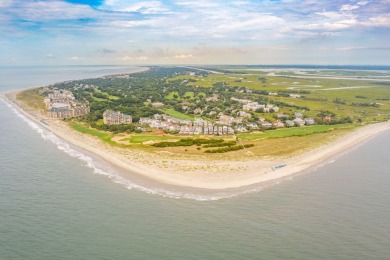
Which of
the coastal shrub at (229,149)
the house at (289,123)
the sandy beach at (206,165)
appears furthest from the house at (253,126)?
the sandy beach at (206,165)

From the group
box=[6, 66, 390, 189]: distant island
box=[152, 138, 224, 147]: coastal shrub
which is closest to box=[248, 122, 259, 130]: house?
box=[6, 66, 390, 189]: distant island

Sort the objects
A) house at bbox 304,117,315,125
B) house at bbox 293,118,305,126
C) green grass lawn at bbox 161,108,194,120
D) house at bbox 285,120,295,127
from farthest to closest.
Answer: green grass lawn at bbox 161,108,194,120 → house at bbox 304,117,315,125 → house at bbox 293,118,305,126 → house at bbox 285,120,295,127


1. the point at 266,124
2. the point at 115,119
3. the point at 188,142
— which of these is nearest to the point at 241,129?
the point at 266,124

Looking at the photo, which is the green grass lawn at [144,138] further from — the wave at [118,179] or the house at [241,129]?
the house at [241,129]

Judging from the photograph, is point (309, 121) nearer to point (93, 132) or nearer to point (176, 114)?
point (176, 114)

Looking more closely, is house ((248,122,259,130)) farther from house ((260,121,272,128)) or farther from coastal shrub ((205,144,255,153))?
coastal shrub ((205,144,255,153))

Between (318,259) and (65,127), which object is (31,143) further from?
(318,259)
